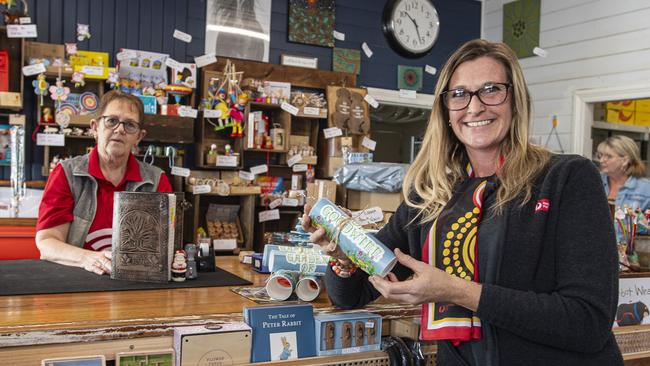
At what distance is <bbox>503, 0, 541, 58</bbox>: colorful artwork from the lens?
6.20 meters

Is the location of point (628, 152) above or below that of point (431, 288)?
above

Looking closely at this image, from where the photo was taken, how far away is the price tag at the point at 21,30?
4457mm

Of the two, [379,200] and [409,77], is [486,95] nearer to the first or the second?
[379,200]

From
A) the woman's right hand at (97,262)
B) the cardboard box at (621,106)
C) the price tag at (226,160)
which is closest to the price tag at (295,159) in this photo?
the price tag at (226,160)

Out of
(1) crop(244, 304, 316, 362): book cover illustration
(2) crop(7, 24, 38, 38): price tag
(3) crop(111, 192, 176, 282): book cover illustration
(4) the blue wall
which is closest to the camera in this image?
(1) crop(244, 304, 316, 362): book cover illustration

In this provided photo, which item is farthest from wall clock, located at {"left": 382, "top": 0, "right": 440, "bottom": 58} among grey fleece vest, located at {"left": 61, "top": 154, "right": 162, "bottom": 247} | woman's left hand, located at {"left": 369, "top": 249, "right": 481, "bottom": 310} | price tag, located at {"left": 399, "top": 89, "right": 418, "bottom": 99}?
woman's left hand, located at {"left": 369, "top": 249, "right": 481, "bottom": 310}

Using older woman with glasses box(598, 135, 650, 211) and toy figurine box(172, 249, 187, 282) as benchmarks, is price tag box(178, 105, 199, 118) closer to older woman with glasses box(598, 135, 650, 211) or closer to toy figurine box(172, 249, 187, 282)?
toy figurine box(172, 249, 187, 282)

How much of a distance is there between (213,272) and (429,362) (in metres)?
0.88

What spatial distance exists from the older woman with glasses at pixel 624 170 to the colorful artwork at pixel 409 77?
1.93 metres

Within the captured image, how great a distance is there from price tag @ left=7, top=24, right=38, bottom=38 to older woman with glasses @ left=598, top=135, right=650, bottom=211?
4.61 metres

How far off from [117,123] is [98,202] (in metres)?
0.33

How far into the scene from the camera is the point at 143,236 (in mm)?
1955

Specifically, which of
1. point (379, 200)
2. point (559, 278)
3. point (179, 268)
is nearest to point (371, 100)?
point (379, 200)

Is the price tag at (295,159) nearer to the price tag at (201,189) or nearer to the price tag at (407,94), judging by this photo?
the price tag at (201,189)
